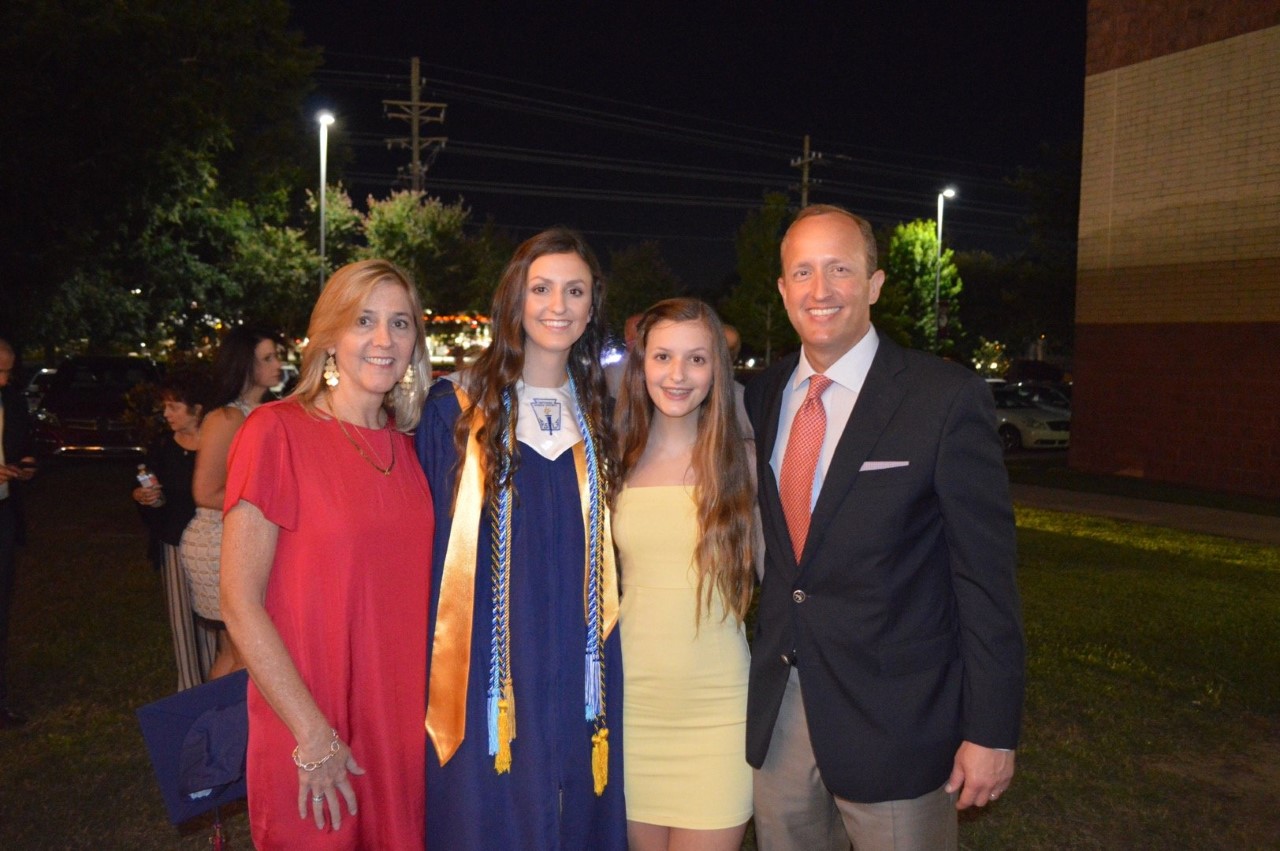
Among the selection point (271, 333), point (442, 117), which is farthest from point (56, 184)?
point (442, 117)

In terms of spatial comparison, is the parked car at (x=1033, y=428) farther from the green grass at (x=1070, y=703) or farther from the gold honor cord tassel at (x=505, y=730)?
the gold honor cord tassel at (x=505, y=730)

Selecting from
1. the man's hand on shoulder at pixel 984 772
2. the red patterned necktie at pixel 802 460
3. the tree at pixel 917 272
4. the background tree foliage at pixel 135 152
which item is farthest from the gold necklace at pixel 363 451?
the tree at pixel 917 272

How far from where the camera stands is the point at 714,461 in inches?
124

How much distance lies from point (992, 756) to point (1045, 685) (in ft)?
14.0

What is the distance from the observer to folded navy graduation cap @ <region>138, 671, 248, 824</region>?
2.68 m

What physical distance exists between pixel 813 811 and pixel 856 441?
1059 mm

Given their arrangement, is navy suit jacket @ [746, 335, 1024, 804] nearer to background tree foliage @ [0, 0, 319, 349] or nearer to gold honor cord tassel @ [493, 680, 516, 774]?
gold honor cord tassel @ [493, 680, 516, 774]

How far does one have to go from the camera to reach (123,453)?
17.2 m

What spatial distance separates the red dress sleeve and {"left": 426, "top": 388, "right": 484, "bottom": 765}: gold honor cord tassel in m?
0.47

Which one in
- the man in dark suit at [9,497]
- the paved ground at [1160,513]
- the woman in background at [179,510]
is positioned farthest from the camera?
the paved ground at [1160,513]

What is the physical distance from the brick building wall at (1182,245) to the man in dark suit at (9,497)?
14.4m

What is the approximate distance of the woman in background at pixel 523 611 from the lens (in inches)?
115

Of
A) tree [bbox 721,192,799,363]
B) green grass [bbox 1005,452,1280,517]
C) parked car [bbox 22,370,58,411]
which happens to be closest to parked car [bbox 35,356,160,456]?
parked car [bbox 22,370,58,411]

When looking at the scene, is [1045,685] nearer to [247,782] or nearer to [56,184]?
[247,782]
